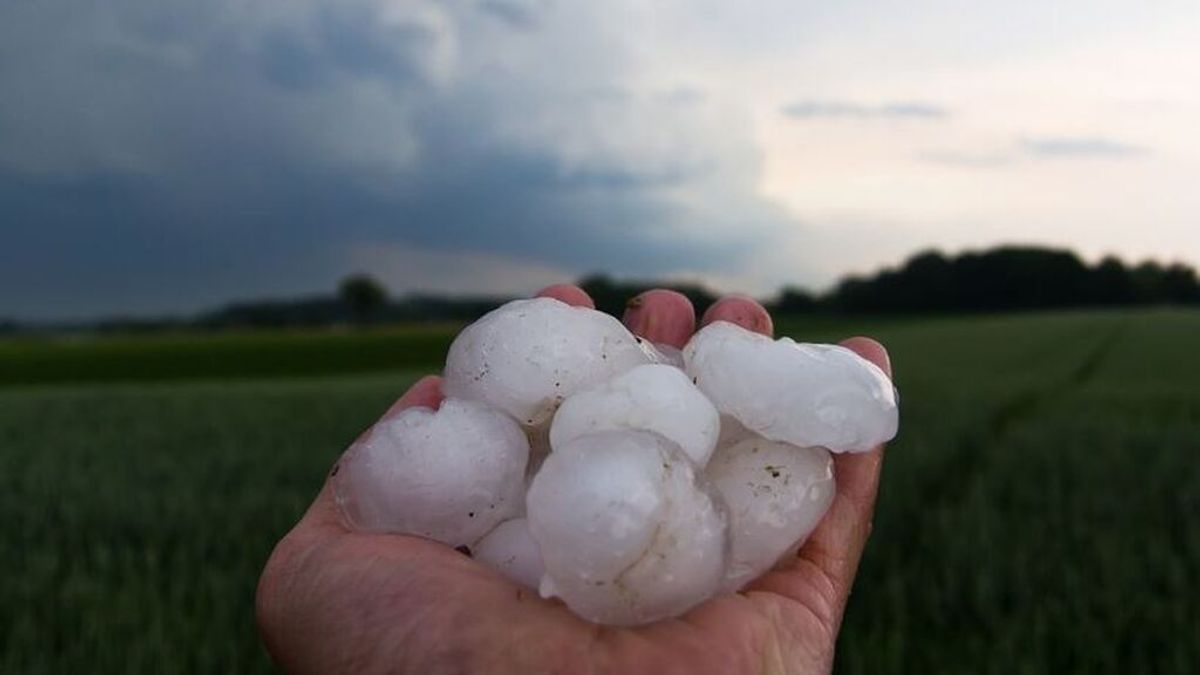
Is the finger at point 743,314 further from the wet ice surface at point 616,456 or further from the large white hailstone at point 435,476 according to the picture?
the large white hailstone at point 435,476

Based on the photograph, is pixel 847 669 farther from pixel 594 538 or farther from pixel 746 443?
pixel 594 538

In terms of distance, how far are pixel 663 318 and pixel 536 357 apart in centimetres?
53

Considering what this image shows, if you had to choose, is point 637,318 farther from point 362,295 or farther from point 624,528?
point 362,295

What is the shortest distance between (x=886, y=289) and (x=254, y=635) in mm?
56913

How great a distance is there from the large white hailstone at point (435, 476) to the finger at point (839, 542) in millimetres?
434

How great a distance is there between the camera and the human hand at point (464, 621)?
4.71ft

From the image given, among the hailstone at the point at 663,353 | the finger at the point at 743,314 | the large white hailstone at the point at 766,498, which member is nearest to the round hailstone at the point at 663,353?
the hailstone at the point at 663,353

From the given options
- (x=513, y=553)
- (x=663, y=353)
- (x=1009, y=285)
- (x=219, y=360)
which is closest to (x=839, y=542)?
(x=663, y=353)

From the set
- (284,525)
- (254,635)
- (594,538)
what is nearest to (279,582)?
(594,538)

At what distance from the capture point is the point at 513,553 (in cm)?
164

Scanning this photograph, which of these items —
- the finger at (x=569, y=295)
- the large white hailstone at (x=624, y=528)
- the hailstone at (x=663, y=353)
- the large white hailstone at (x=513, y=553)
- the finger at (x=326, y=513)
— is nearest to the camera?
the large white hailstone at (x=624, y=528)

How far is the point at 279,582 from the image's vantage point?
5.38 ft

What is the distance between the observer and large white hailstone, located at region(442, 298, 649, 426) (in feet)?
5.92

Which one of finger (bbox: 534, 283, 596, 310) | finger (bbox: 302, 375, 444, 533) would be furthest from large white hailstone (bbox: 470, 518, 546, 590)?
finger (bbox: 534, 283, 596, 310)
